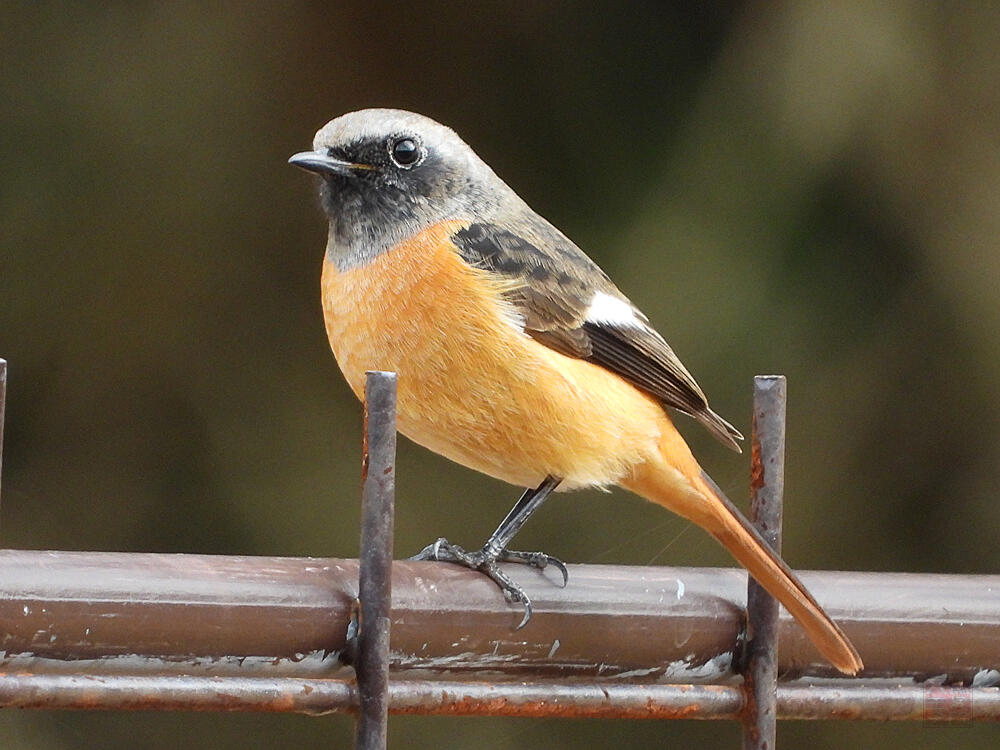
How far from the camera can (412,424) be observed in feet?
6.50

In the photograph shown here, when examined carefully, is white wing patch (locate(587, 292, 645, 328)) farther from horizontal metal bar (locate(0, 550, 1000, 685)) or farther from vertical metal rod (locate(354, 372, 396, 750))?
vertical metal rod (locate(354, 372, 396, 750))

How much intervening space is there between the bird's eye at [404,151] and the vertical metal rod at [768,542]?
1169 mm

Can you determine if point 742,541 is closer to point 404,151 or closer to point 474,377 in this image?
point 474,377

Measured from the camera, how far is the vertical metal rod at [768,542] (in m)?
1.17

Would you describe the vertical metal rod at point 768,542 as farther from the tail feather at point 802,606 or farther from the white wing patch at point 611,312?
the white wing patch at point 611,312

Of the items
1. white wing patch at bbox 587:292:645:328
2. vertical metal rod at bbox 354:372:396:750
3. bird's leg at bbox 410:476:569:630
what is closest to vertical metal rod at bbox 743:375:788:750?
bird's leg at bbox 410:476:569:630

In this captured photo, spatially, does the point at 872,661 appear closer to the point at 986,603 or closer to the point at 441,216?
the point at 986,603

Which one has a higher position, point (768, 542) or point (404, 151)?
point (404, 151)

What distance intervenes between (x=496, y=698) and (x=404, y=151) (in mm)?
1349

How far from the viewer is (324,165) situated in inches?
84.5

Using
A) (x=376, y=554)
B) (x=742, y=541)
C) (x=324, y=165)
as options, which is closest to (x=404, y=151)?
(x=324, y=165)

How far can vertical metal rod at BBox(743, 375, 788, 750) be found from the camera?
46.2 inches

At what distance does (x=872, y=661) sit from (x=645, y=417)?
37.4 inches

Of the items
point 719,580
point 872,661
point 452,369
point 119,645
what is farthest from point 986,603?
point 452,369
